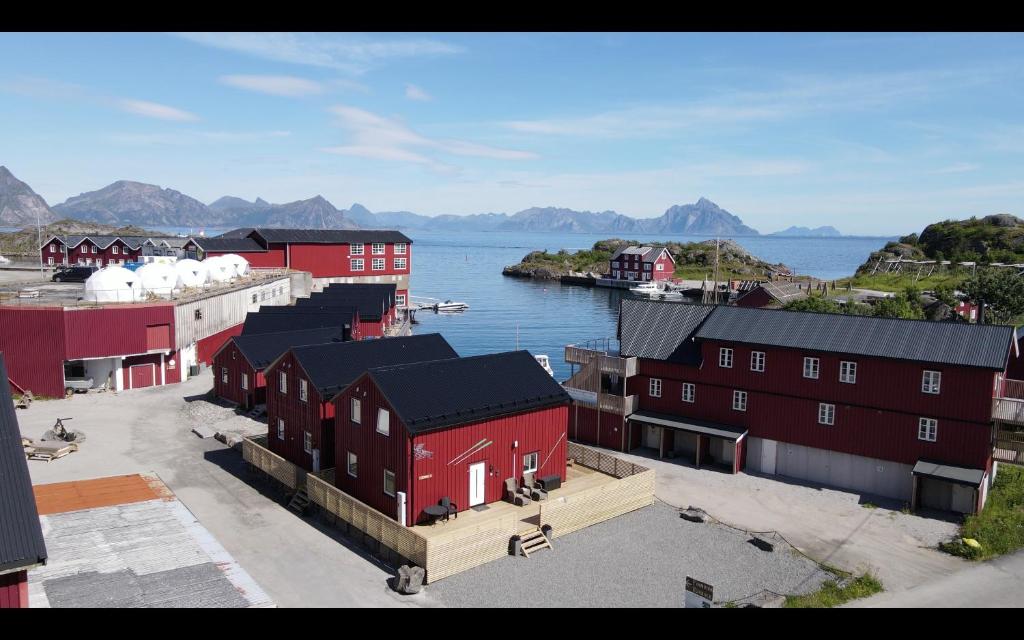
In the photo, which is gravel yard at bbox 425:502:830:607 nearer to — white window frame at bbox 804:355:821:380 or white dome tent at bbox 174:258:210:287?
white window frame at bbox 804:355:821:380

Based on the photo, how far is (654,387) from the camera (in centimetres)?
3641

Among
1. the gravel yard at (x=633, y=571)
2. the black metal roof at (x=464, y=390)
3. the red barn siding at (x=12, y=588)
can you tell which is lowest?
the gravel yard at (x=633, y=571)

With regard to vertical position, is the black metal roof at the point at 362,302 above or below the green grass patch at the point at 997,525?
above

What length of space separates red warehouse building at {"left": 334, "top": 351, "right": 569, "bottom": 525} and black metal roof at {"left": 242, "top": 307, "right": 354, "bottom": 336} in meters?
20.9

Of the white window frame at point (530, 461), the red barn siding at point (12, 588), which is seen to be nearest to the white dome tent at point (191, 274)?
the white window frame at point (530, 461)

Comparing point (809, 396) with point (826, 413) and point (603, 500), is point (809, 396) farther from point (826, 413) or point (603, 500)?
point (603, 500)

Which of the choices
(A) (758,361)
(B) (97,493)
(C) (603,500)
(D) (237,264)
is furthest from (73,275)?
(A) (758,361)

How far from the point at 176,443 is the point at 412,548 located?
18026 millimetres

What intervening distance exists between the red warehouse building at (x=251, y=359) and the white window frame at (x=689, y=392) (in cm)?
1835

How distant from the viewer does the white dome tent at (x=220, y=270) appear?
65.5 m

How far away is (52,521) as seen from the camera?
2552 centimetres

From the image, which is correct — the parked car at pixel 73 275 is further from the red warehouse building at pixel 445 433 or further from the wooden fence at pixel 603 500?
the wooden fence at pixel 603 500
